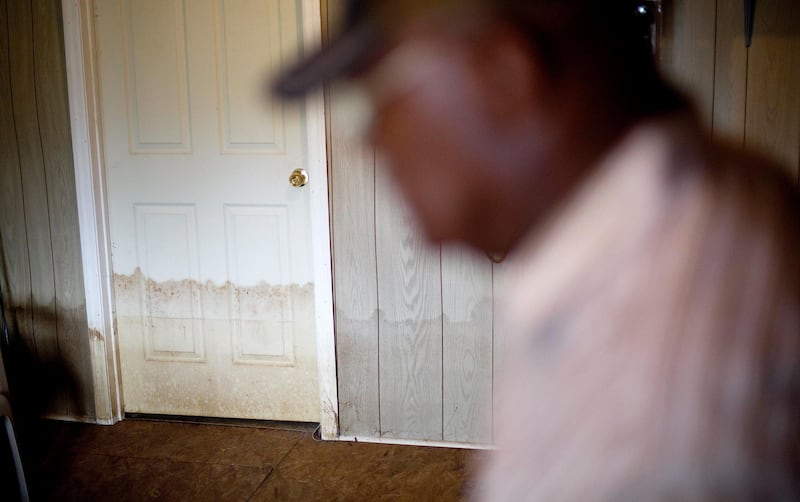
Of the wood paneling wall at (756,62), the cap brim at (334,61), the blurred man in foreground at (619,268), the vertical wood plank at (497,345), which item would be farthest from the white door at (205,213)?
the wood paneling wall at (756,62)

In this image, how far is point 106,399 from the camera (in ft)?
7.30

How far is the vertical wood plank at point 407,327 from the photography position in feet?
6.33

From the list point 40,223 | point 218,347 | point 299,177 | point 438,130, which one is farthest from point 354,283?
point 40,223

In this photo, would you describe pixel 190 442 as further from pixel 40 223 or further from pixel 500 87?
pixel 500 87

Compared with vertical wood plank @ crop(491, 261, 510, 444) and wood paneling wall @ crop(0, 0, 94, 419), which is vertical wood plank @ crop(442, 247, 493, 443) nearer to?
vertical wood plank @ crop(491, 261, 510, 444)

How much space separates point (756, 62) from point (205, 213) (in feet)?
5.10

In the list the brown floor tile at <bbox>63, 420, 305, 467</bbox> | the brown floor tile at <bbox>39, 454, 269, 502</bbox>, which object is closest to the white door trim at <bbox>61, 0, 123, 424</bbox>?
the brown floor tile at <bbox>63, 420, 305, 467</bbox>

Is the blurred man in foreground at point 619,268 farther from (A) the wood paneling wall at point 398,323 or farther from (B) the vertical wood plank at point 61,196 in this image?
(B) the vertical wood plank at point 61,196

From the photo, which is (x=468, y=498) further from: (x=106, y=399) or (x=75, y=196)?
(x=75, y=196)

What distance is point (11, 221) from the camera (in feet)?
7.22

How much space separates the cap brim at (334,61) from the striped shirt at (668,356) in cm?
46

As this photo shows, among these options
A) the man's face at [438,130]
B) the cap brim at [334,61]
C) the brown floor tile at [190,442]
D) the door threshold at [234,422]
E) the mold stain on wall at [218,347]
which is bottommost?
the brown floor tile at [190,442]

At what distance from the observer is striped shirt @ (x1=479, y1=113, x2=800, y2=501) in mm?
964

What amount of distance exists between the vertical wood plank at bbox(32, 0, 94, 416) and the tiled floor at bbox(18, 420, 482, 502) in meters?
0.22
